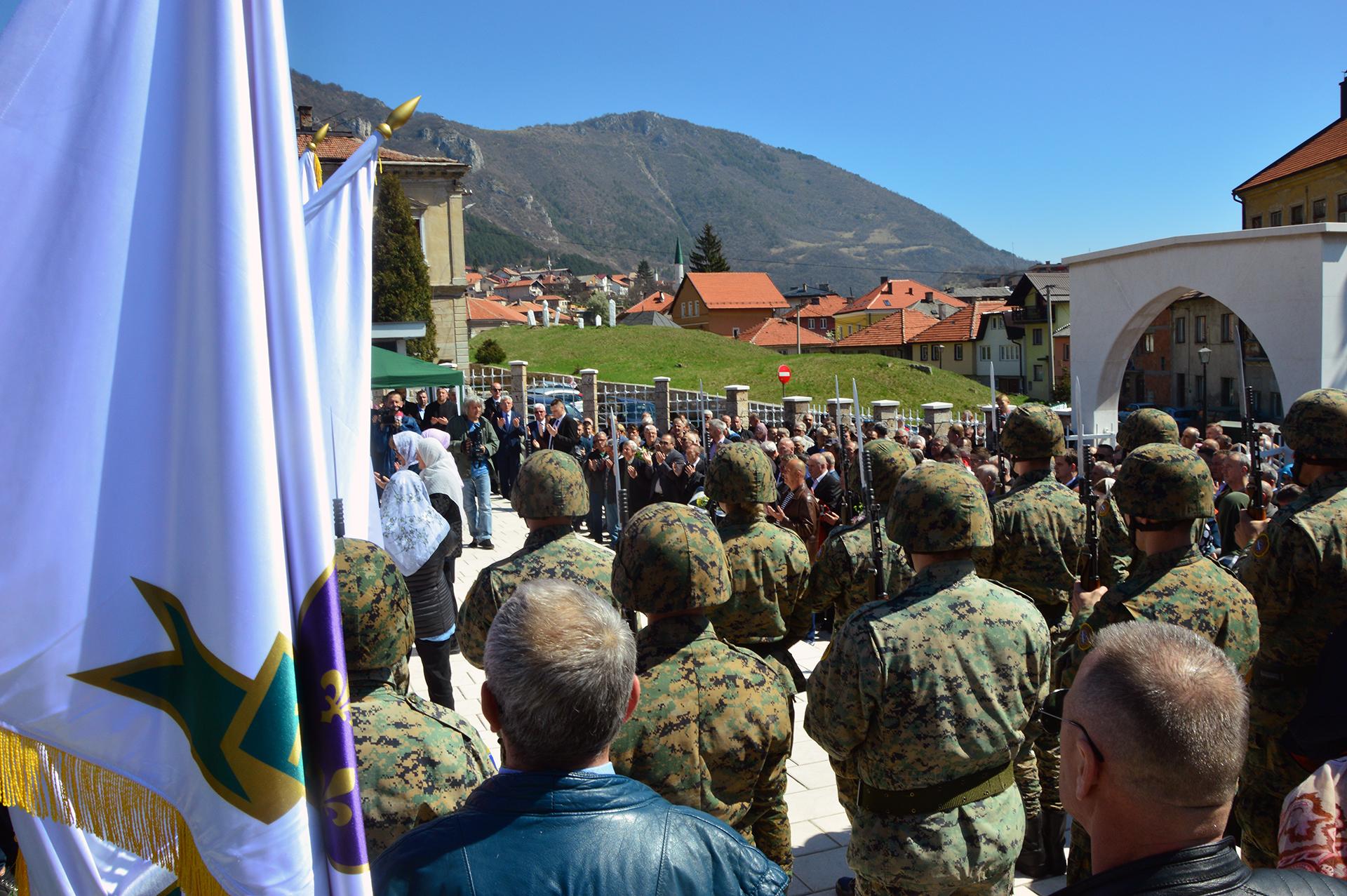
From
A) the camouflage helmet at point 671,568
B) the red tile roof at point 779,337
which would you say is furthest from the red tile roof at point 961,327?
the camouflage helmet at point 671,568

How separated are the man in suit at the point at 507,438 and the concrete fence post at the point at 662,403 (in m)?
7.37

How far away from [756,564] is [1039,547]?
1.83 meters

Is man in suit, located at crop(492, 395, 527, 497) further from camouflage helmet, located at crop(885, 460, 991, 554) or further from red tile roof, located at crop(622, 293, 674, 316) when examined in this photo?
red tile roof, located at crop(622, 293, 674, 316)

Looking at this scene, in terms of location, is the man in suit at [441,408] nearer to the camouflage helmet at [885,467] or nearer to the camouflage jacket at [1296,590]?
the camouflage helmet at [885,467]

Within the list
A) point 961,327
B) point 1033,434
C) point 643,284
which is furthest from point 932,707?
point 643,284

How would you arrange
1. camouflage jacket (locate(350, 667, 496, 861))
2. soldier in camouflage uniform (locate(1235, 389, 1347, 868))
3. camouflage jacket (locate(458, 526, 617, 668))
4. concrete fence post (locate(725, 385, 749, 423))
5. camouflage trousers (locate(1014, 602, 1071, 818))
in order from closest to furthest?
camouflage jacket (locate(350, 667, 496, 861)) < soldier in camouflage uniform (locate(1235, 389, 1347, 868)) < camouflage jacket (locate(458, 526, 617, 668)) < camouflage trousers (locate(1014, 602, 1071, 818)) < concrete fence post (locate(725, 385, 749, 423))

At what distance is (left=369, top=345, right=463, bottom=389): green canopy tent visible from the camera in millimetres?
15336

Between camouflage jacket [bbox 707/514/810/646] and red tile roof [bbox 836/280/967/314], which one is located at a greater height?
red tile roof [bbox 836/280/967/314]

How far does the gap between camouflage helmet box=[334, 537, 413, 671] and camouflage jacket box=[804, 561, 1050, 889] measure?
4.93ft

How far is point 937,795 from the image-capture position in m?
3.50

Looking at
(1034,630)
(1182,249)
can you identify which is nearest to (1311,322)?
(1182,249)

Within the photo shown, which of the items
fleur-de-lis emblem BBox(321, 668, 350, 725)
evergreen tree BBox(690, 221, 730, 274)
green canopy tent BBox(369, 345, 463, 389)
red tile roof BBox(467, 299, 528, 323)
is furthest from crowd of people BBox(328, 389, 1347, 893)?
evergreen tree BBox(690, 221, 730, 274)

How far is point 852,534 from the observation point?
537cm

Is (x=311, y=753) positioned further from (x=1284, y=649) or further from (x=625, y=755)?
(x=1284, y=649)
